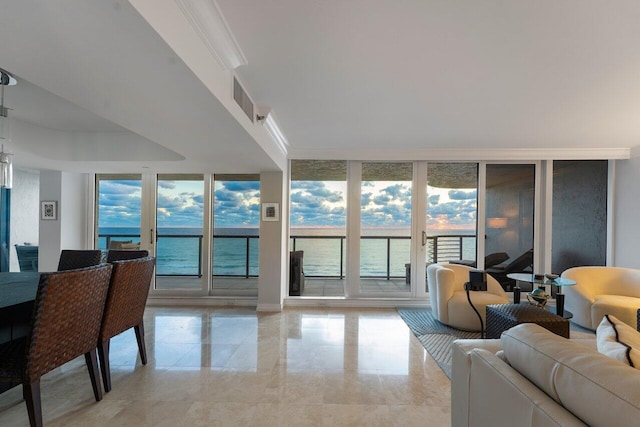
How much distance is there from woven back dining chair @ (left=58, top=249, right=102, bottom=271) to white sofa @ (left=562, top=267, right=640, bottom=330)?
18.3ft

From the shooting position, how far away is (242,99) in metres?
2.49

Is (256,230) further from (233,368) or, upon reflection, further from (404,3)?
(404,3)

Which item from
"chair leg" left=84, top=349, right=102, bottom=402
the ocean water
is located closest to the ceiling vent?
"chair leg" left=84, top=349, right=102, bottom=402

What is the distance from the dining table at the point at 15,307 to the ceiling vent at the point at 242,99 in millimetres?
Result: 1978

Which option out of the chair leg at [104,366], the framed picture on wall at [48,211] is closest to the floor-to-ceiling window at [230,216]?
the framed picture on wall at [48,211]

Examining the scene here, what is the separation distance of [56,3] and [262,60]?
1273 millimetres

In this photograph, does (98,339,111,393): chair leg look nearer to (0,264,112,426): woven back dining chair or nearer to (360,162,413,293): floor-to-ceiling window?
(0,264,112,426): woven back dining chair

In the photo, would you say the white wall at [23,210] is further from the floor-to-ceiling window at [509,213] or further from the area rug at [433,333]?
the floor-to-ceiling window at [509,213]

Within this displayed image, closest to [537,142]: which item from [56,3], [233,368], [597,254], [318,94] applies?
[597,254]

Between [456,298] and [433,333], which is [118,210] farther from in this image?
[456,298]

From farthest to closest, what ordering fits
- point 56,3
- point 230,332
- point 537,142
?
point 537,142
point 230,332
point 56,3

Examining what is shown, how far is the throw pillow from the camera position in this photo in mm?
1244

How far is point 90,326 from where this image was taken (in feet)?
7.30

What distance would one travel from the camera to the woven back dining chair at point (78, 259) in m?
3.50
